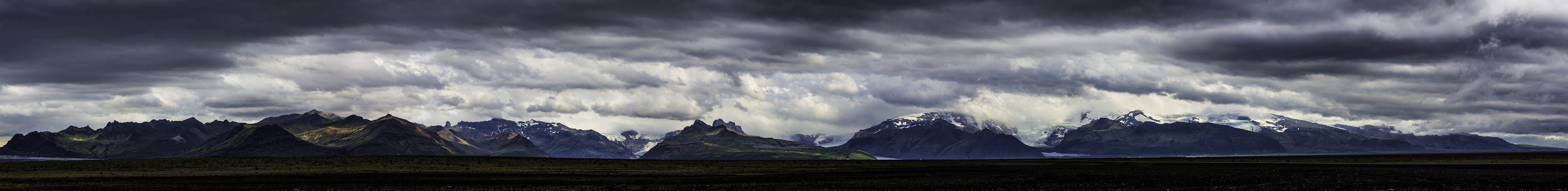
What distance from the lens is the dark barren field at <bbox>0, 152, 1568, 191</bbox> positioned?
7494cm

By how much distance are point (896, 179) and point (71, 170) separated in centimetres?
9194

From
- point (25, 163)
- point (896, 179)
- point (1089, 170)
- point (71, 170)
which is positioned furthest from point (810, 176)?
point (25, 163)

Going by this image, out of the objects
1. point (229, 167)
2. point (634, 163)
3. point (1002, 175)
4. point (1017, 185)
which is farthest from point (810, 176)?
point (229, 167)

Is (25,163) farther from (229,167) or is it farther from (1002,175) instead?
(1002,175)

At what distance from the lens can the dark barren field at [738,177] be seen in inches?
2950

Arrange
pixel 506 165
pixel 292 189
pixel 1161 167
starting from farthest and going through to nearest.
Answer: pixel 506 165 < pixel 1161 167 < pixel 292 189

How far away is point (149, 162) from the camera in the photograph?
151 metres

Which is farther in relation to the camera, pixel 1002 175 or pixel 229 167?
pixel 229 167

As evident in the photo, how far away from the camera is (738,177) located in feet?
325

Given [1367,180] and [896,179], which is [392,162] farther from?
[1367,180]

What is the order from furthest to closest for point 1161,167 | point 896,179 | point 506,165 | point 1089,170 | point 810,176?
1. point 506,165
2. point 1161,167
3. point 1089,170
4. point 810,176
5. point 896,179

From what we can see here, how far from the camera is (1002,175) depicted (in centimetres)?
10262

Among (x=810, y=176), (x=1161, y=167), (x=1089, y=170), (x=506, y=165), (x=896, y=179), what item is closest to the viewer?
(x=896, y=179)

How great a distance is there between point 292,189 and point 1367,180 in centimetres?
7469
